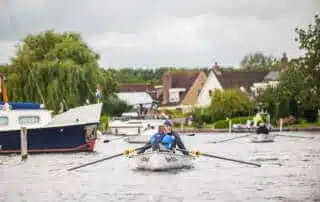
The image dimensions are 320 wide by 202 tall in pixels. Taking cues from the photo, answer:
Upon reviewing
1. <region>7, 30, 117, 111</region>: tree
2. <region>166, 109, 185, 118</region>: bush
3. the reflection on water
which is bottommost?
the reflection on water

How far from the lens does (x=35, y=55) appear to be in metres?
90.2

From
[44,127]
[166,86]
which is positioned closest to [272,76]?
[166,86]

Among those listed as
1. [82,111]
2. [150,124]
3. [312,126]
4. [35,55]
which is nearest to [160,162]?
[82,111]

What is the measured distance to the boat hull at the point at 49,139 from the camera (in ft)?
195

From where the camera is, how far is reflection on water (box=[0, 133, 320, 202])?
35.7 metres

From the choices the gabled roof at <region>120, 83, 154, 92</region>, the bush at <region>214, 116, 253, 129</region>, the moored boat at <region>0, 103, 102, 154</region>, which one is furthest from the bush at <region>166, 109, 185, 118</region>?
the moored boat at <region>0, 103, 102, 154</region>

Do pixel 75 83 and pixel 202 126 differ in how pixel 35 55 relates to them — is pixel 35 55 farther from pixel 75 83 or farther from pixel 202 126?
pixel 202 126

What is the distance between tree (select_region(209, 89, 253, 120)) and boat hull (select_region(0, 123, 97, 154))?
52.0 meters

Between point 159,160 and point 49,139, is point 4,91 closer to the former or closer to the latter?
point 49,139

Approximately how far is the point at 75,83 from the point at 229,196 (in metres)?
52.6

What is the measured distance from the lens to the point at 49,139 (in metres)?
60.3

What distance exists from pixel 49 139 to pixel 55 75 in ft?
88.1

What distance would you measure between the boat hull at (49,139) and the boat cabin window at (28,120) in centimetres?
86

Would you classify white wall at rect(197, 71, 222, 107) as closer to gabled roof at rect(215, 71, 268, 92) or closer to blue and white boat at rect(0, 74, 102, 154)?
gabled roof at rect(215, 71, 268, 92)
